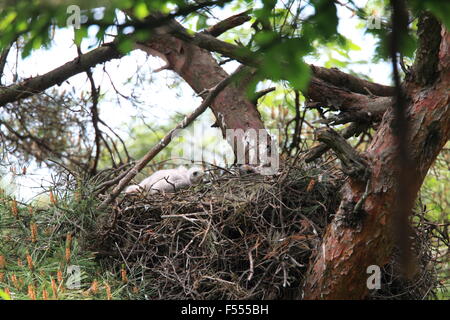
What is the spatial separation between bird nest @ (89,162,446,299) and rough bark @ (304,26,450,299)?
0.30 m

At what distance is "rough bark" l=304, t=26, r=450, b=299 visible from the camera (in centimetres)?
360

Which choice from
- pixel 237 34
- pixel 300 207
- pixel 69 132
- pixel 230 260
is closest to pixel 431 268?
pixel 300 207

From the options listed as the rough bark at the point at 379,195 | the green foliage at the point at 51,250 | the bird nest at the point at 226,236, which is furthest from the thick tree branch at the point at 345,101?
the green foliage at the point at 51,250

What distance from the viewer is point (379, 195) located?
360cm

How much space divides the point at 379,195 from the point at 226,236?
3.74 feet

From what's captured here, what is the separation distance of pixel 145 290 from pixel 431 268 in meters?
1.96

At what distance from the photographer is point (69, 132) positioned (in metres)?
7.14

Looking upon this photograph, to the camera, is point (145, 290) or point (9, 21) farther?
point (145, 290)

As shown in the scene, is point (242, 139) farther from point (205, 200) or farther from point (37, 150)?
point (37, 150)

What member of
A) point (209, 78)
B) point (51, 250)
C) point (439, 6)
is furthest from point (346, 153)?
point (209, 78)

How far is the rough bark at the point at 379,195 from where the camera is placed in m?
3.60

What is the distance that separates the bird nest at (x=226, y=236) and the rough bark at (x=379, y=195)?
298mm

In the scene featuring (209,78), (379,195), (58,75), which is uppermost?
(58,75)

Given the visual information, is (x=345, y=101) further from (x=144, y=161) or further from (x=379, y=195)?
(x=144, y=161)
